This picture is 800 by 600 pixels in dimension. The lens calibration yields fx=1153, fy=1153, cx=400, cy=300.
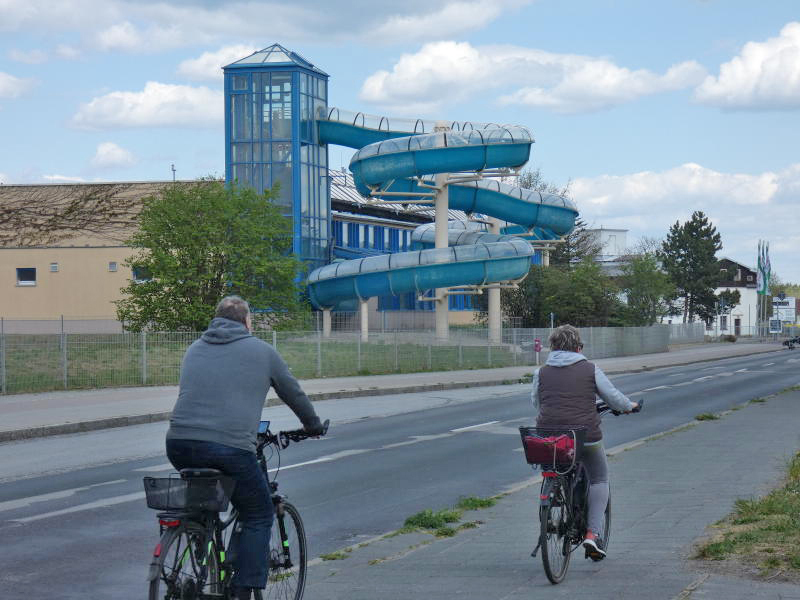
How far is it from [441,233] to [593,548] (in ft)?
162

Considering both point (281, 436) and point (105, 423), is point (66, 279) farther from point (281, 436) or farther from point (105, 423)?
point (281, 436)

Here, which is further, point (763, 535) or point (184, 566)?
point (763, 535)

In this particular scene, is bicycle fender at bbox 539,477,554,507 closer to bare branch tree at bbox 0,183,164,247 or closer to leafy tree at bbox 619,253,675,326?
bare branch tree at bbox 0,183,164,247

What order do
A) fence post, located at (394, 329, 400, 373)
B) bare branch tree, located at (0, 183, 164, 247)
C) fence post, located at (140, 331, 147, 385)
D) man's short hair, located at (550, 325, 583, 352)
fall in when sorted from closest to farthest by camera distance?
man's short hair, located at (550, 325, 583, 352), fence post, located at (140, 331, 147, 385), fence post, located at (394, 329, 400, 373), bare branch tree, located at (0, 183, 164, 247)

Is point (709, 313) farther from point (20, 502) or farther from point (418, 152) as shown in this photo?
point (20, 502)

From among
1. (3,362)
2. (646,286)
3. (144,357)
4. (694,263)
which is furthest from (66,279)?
(694,263)

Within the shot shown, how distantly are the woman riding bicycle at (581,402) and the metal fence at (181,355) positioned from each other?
2074 centimetres

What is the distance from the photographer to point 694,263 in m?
124

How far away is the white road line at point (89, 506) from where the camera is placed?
10102mm

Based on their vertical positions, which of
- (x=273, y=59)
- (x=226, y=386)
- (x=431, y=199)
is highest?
(x=273, y=59)

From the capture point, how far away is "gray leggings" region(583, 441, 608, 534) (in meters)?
7.59

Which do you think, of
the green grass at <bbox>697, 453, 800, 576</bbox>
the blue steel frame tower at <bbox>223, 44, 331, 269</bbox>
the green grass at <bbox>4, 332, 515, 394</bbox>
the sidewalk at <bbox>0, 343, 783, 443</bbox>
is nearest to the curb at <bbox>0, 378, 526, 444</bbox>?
the sidewalk at <bbox>0, 343, 783, 443</bbox>

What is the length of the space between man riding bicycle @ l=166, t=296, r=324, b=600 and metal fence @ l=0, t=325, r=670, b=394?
→ 21.8m

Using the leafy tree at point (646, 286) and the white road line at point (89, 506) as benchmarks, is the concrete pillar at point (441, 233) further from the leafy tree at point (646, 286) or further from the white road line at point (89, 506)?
the white road line at point (89, 506)
